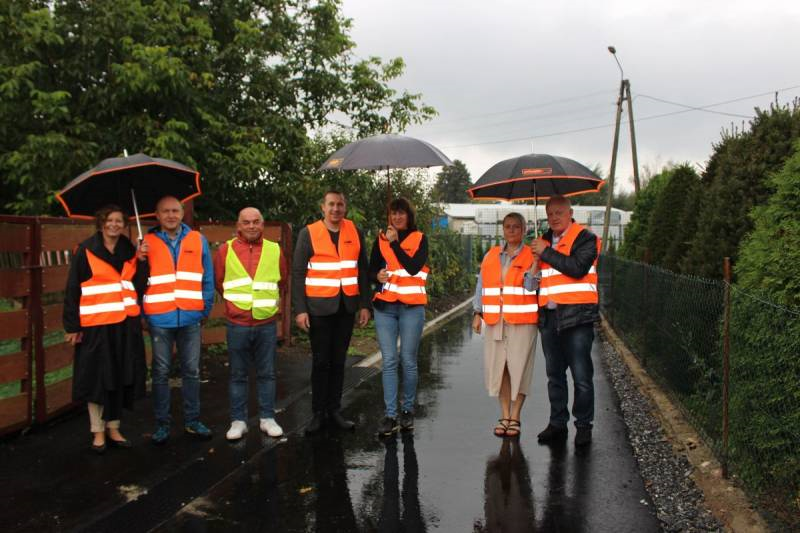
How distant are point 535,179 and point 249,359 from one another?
2.83m

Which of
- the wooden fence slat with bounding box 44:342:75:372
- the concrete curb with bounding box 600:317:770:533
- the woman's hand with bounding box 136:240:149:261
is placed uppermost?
the woman's hand with bounding box 136:240:149:261

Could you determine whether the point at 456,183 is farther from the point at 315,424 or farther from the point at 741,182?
the point at 315,424

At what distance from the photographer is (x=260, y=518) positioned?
169 inches

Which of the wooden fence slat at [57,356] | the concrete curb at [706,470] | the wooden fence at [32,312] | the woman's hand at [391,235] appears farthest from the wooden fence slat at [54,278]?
the concrete curb at [706,470]

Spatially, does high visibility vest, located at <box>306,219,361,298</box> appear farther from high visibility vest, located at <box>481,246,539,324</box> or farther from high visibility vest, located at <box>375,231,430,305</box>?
high visibility vest, located at <box>481,246,539,324</box>

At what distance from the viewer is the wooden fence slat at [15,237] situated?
5.60 m

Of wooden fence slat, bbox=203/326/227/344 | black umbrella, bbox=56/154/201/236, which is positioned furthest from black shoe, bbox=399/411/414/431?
wooden fence slat, bbox=203/326/227/344

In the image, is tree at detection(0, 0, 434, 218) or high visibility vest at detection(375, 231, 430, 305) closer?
high visibility vest at detection(375, 231, 430, 305)

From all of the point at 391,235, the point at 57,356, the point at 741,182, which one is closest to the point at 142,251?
the point at 57,356

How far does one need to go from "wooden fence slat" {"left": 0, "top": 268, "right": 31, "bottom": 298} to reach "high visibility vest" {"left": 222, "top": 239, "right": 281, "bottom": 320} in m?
1.57

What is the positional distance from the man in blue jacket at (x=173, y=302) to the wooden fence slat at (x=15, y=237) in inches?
40.4

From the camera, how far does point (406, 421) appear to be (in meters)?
6.27

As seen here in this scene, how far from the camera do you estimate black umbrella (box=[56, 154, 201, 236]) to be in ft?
17.6

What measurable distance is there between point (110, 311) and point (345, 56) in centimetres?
848
